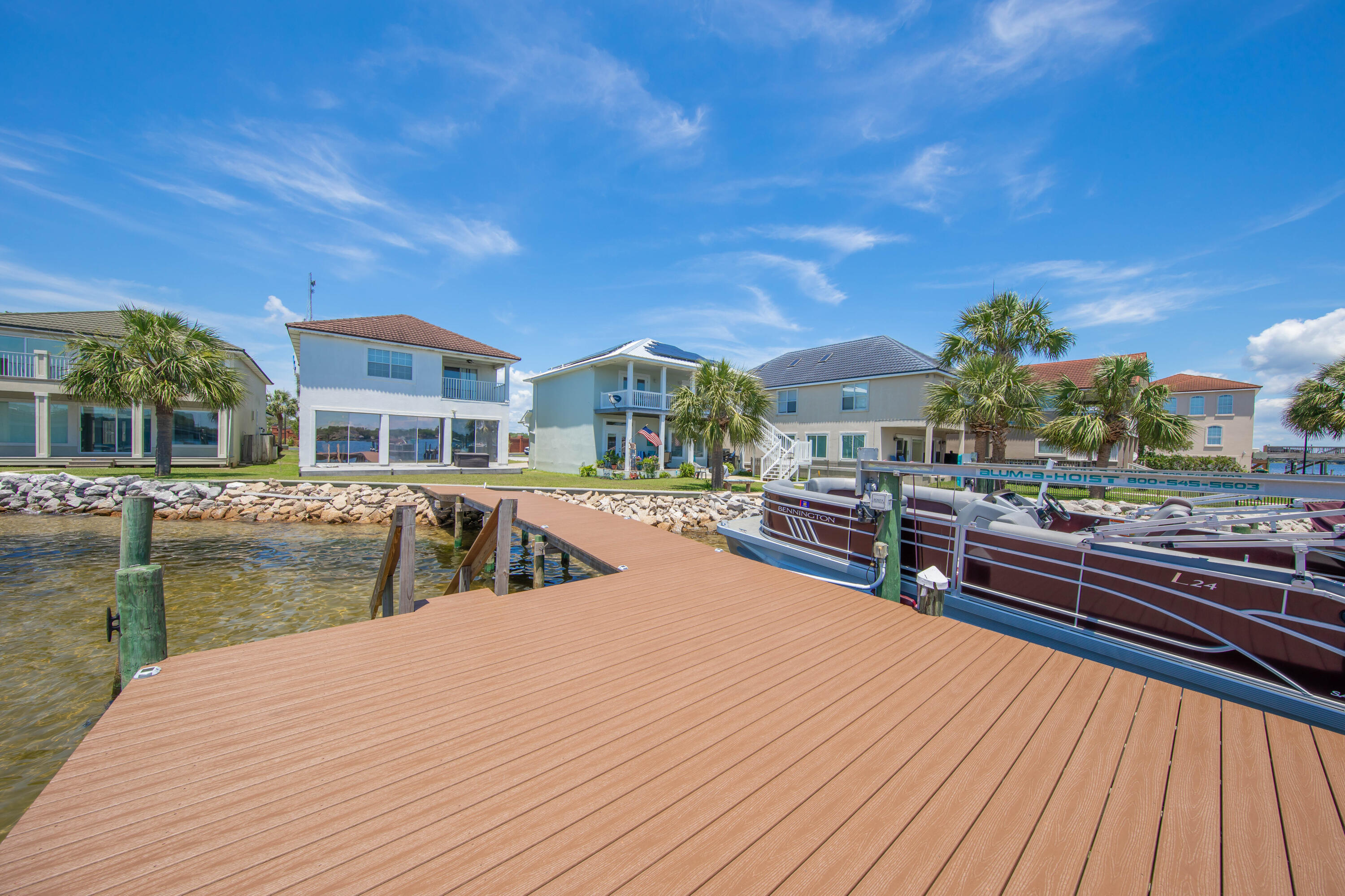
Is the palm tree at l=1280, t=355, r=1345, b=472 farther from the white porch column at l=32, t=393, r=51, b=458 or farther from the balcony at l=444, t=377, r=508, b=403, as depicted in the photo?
the white porch column at l=32, t=393, r=51, b=458

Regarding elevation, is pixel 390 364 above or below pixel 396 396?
above

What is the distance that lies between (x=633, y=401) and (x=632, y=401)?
0.04 m

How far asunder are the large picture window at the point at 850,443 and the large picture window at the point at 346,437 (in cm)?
2157

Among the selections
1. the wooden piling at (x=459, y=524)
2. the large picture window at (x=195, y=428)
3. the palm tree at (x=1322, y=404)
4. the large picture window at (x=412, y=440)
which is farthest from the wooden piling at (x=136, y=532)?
the palm tree at (x=1322, y=404)

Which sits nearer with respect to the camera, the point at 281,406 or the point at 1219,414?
the point at 1219,414

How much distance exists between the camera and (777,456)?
72.1ft

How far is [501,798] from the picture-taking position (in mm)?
2283

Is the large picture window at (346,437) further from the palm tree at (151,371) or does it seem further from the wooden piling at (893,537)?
the wooden piling at (893,537)

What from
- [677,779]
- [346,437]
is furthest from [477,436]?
[677,779]

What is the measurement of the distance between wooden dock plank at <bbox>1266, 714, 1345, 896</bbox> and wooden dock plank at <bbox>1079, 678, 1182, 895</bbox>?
1.24 feet

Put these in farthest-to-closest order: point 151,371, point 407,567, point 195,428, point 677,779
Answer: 1. point 195,428
2. point 151,371
3. point 407,567
4. point 677,779

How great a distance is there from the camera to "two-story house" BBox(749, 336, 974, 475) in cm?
2348

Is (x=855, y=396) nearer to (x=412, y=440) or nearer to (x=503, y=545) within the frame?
(x=412, y=440)

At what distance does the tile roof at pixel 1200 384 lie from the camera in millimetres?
29953
